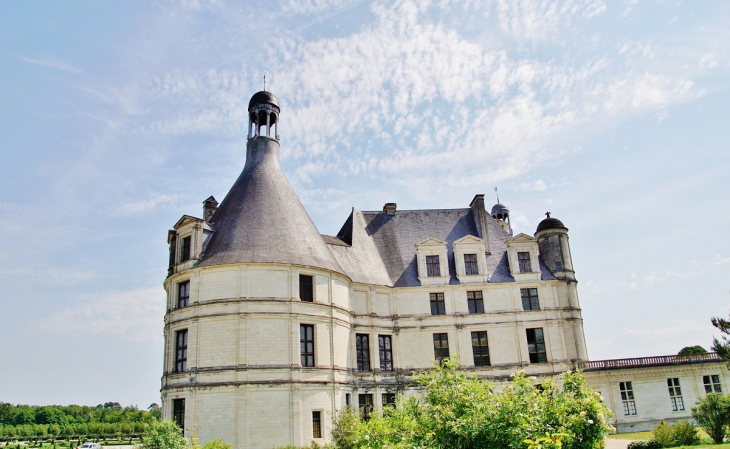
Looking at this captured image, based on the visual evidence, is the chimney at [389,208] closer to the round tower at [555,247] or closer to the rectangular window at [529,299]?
the round tower at [555,247]

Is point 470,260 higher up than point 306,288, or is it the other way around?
point 470,260

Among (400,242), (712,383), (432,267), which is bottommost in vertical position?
(712,383)

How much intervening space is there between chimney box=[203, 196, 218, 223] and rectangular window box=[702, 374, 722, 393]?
101 ft

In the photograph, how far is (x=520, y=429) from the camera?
29.3 ft

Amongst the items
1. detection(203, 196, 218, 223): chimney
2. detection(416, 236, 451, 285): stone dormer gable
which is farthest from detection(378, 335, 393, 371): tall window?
detection(203, 196, 218, 223): chimney

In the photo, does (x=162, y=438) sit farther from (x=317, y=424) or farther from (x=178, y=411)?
(x=317, y=424)

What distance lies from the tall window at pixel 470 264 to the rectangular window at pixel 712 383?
1472 cm

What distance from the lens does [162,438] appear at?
18.2 m

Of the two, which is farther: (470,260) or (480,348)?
(470,260)

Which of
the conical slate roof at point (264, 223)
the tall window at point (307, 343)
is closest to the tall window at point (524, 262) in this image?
the conical slate roof at point (264, 223)

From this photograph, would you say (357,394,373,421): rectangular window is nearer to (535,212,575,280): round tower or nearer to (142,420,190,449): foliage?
(142,420,190,449): foliage

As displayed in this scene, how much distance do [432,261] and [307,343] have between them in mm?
10116

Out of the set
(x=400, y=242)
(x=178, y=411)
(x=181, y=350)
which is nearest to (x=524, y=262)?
(x=400, y=242)

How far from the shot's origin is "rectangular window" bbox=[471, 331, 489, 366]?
30.2 meters
